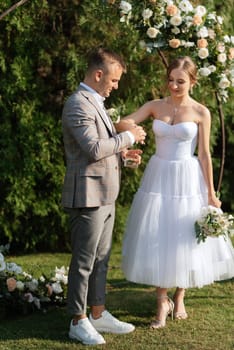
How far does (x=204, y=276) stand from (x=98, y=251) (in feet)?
2.44

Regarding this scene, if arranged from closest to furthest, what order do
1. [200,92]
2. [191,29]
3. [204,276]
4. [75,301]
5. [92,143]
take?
[92,143] < [75,301] < [204,276] < [191,29] < [200,92]

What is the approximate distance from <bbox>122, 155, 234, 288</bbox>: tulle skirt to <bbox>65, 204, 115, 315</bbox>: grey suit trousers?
29 centimetres

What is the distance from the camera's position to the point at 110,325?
14.0ft

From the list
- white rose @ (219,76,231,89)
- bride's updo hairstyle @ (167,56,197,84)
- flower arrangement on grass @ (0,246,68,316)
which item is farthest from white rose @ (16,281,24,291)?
white rose @ (219,76,231,89)

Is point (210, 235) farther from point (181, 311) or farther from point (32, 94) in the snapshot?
point (32, 94)

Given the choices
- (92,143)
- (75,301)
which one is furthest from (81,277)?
(92,143)

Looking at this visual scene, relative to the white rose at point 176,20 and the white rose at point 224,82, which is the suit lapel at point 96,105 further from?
the white rose at point 224,82

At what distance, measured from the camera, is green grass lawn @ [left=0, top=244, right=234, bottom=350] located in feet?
13.4

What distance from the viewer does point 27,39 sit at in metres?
6.12

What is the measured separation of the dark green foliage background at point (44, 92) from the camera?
20.2ft

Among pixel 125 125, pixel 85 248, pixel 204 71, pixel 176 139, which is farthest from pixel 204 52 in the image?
pixel 85 248

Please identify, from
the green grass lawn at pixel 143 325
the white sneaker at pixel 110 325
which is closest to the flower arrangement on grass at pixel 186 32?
the green grass lawn at pixel 143 325

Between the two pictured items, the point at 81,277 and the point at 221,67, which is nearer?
the point at 81,277

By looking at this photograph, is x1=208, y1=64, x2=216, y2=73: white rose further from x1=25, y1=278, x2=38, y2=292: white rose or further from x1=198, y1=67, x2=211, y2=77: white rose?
x1=25, y1=278, x2=38, y2=292: white rose
